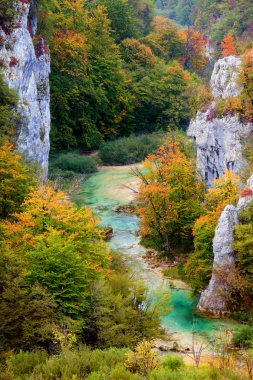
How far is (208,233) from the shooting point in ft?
76.0

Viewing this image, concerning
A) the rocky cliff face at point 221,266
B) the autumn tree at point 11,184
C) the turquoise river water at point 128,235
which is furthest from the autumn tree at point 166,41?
the rocky cliff face at point 221,266

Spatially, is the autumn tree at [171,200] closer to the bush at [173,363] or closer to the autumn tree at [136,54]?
the bush at [173,363]

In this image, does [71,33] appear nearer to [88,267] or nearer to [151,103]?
[151,103]

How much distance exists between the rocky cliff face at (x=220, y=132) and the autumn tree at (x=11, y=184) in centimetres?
1199

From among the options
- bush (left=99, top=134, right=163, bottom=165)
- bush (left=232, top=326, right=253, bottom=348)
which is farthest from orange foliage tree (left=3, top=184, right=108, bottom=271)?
bush (left=99, top=134, right=163, bottom=165)

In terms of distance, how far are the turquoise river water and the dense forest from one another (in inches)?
30.9

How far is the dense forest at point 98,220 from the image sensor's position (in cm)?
1425

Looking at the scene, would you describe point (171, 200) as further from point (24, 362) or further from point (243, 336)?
point (24, 362)

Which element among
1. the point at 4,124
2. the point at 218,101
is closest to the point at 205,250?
the point at 218,101

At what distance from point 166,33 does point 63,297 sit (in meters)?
62.6

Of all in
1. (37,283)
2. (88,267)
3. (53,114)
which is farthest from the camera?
(53,114)

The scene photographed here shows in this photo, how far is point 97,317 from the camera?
1633 centimetres

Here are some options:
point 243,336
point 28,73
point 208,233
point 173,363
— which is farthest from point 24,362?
point 28,73

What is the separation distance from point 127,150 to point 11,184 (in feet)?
100
